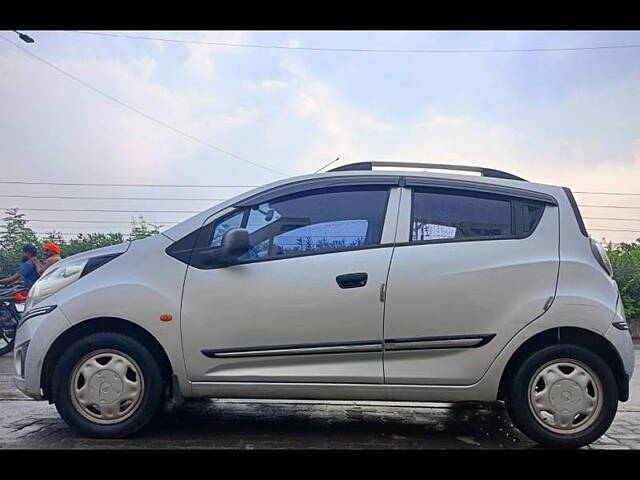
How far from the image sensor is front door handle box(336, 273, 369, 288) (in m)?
3.74

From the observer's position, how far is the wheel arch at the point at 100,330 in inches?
150

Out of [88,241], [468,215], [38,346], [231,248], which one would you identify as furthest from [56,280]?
[88,241]

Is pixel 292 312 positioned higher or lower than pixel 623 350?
higher

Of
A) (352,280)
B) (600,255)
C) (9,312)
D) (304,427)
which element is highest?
(600,255)

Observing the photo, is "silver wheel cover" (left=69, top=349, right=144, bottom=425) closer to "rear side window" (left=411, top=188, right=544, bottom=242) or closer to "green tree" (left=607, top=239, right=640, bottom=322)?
"rear side window" (left=411, top=188, right=544, bottom=242)

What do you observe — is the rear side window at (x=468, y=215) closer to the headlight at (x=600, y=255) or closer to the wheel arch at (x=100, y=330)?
the headlight at (x=600, y=255)

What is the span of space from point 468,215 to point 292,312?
140cm

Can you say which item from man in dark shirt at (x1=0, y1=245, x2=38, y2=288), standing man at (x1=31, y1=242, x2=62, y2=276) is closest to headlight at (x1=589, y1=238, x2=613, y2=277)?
standing man at (x1=31, y1=242, x2=62, y2=276)

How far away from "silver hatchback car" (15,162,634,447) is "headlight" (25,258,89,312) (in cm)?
6

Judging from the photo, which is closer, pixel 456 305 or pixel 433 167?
pixel 456 305

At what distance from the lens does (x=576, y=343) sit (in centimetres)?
378

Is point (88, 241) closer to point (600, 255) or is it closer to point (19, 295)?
point (19, 295)

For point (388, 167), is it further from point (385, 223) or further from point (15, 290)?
point (15, 290)

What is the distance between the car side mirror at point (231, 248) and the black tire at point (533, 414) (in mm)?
2020
